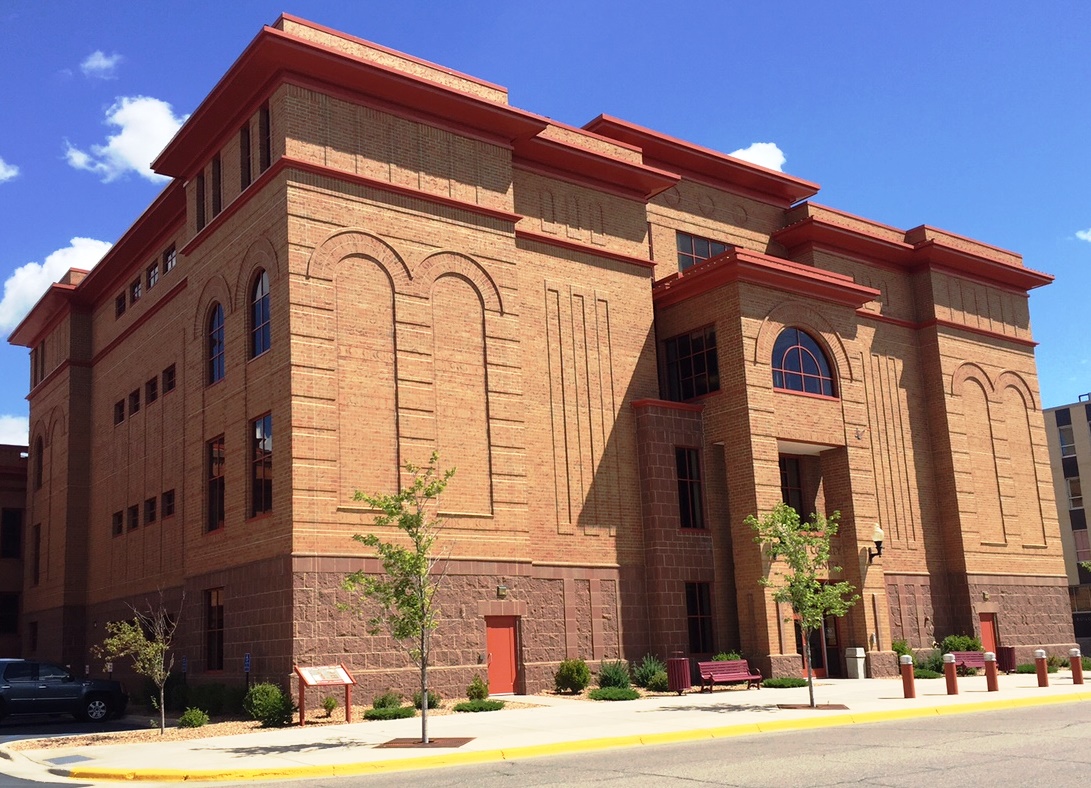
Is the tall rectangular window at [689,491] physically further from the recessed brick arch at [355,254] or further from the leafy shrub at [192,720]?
the leafy shrub at [192,720]

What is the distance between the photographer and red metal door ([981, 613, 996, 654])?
4000 centimetres

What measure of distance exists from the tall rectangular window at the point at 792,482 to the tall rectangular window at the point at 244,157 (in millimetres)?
18751

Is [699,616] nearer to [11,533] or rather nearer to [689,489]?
[689,489]

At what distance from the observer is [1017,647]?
4066cm

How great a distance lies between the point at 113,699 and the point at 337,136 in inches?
629

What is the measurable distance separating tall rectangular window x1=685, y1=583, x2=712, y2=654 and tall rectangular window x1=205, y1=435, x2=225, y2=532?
13684mm

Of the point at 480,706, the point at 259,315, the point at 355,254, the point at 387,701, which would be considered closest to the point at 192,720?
the point at 387,701

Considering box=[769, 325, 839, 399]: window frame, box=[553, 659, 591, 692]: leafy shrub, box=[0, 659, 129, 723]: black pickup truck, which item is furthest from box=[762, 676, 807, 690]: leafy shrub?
box=[0, 659, 129, 723]: black pickup truck

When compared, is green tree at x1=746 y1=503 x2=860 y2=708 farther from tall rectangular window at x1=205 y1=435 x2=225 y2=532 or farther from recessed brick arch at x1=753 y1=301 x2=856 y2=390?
tall rectangular window at x1=205 y1=435 x2=225 y2=532

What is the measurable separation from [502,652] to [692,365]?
37.1 ft

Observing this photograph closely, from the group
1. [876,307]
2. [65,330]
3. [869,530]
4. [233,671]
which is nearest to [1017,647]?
[869,530]

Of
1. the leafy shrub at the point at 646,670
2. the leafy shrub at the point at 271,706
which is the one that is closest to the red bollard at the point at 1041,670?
the leafy shrub at the point at 646,670

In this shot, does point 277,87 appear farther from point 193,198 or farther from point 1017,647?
point 1017,647

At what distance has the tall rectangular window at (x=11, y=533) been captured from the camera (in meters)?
48.2
